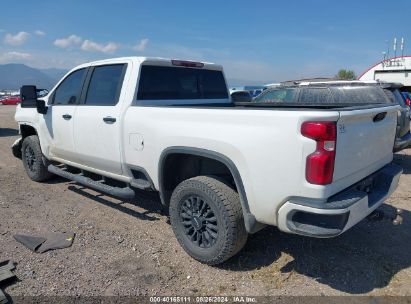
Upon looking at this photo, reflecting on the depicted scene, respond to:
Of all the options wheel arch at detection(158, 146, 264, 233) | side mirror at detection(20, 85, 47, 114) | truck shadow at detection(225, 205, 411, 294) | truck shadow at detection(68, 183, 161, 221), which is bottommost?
truck shadow at detection(225, 205, 411, 294)

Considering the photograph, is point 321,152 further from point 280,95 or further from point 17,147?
point 280,95

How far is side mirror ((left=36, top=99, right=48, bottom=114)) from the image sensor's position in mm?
5379

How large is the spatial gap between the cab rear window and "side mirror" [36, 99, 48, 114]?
2.04 metres

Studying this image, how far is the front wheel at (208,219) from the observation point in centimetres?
320

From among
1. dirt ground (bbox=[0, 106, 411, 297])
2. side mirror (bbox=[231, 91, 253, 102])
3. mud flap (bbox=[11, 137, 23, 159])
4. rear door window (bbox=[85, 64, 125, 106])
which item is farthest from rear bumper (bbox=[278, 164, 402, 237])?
mud flap (bbox=[11, 137, 23, 159])

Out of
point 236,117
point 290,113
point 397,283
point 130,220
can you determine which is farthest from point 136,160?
point 397,283

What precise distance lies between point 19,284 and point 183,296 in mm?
1436

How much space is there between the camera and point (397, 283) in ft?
10.6

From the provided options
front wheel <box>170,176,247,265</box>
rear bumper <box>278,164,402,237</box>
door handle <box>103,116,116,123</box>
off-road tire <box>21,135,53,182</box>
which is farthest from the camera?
off-road tire <box>21,135,53,182</box>

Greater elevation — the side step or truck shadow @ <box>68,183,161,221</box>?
the side step

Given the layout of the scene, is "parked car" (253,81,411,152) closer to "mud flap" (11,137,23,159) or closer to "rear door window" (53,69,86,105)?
"rear door window" (53,69,86,105)

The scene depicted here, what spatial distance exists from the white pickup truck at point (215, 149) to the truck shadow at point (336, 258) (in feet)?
1.45

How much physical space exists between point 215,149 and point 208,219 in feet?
2.29

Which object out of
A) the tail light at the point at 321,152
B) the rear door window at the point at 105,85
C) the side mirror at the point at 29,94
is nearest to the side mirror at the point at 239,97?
the rear door window at the point at 105,85
